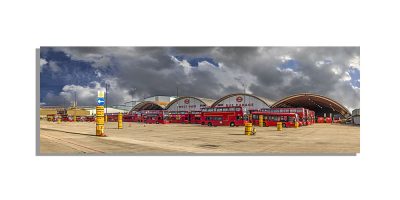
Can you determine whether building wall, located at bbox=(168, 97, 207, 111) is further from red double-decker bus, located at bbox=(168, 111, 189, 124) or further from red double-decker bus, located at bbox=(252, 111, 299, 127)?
red double-decker bus, located at bbox=(252, 111, 299, 127)

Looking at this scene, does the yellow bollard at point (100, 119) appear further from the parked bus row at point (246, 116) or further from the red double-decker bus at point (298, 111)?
the red double-decker bus at point (298, 111)

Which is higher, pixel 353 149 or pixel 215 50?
pixel 215 50

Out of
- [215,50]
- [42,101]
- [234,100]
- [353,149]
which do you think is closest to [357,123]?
[234,100]

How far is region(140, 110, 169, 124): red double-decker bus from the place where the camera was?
4487cm

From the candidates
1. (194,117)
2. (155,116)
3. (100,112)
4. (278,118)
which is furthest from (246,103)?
(100,112)

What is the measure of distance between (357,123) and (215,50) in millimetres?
30343

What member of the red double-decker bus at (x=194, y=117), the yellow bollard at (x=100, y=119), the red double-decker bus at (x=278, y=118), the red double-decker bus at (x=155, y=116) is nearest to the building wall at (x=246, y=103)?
the red double-decker bus at (x=278, y=118)

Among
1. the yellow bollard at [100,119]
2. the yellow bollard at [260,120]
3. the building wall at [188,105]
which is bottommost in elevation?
the yellow bollard at [260,120]

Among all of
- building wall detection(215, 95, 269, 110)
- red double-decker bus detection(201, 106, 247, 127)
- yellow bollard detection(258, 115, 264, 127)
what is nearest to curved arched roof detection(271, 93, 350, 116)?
building wall detection(215, 95, 269, 110)

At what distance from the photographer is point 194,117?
44.4 meters

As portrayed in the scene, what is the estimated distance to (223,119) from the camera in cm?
3772

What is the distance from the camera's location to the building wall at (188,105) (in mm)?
37312

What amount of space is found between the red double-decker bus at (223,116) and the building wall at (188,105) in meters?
1.08
